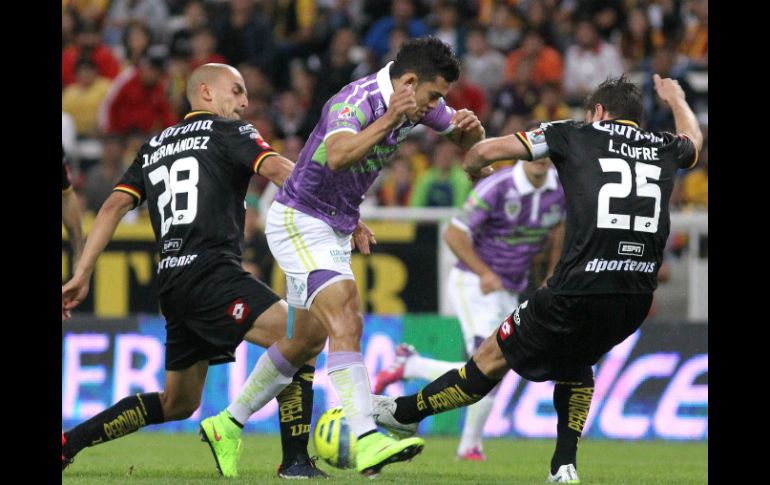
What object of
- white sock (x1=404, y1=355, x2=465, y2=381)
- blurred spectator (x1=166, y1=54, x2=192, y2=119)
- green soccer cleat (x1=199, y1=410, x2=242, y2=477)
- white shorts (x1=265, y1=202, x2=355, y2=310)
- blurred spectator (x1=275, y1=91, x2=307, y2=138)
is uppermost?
blurred spectator (x1=166, y1=54, x2=192, y2=119)

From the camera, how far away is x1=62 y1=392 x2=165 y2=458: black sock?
788cm

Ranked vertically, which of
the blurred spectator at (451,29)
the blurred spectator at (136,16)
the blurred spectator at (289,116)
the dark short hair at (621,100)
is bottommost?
the dark short hair at (621,100)

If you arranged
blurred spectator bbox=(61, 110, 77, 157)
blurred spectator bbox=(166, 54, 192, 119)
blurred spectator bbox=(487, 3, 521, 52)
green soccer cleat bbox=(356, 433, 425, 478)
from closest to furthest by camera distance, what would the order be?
green soccer cleat bbox=(356, 433, 425, 478), blurred spectator bbox=(61, 110, 77, 157), blurred spectator bbox=(166, 54, 192, 119), blurred spectator bbox=(487, 3, 521, 52)

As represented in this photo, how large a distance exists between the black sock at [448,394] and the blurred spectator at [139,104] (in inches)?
401

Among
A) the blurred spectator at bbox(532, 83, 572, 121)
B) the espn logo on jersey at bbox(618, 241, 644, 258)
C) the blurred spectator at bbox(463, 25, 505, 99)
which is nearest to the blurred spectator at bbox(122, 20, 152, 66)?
the blurred spectator at bbox(463, 25, 505, 99)

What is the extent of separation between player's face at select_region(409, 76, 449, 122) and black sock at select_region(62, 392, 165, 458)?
2.50m

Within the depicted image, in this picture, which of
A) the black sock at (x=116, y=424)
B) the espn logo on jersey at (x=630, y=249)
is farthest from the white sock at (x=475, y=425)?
the espn logo on jersey at (x=630, y=249)

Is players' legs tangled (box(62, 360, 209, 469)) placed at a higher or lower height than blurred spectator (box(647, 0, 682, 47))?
lower

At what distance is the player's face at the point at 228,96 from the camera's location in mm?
8047

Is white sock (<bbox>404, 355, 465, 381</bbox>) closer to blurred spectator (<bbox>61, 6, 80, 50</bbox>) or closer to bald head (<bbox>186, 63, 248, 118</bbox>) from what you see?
bald head (<bbox>186, 63, 248, 118</bbox>)

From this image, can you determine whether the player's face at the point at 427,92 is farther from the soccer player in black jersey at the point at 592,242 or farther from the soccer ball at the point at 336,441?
the soccer ball at the point at 336,441

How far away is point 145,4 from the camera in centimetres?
2009

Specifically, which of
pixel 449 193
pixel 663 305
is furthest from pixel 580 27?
pixel 663 305
